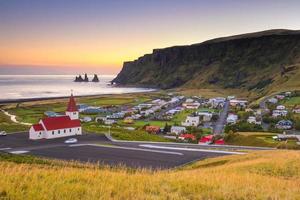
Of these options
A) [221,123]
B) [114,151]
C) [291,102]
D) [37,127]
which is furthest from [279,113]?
[114,151]

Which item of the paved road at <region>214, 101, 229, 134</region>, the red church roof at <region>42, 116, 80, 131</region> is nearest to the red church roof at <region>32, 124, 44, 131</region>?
the red church roof at <region>42, 116, 80, 131</region>

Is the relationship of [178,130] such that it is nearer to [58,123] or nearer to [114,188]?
[58,123]

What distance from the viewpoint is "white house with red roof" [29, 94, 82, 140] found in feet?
136

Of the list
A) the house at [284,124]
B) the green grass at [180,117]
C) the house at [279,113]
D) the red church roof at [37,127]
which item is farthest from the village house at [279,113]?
the red church roof at [37,127]

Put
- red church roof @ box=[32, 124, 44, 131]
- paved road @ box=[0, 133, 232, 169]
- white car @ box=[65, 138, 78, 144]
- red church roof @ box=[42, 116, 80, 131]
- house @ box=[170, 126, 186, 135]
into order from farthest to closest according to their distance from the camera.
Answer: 1. house @ box=[170, 126, 186, 135]
2. red church roof @ box=[42, 116, 80, 131]
3. red church roof @ box=[32, 124, 44, 131]
4. white car @ box=[65, 138, 78, 144]
5. paved road @ box=[0, 133, 232, 169]

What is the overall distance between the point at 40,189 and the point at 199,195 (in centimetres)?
361

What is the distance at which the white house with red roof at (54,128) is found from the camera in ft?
136

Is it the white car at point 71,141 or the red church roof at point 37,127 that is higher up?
the red church roof at point 37,127

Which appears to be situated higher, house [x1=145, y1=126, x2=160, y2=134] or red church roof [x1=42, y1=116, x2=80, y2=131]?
red church roof [x1=42, y1=116, x2=80, y2=131]

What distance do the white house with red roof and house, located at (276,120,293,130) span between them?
4710cm

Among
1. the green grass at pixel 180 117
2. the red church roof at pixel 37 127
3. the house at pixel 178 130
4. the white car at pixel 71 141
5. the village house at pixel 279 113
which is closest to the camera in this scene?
the white car at pixel 71 141

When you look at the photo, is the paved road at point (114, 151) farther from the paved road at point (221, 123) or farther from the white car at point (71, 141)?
the paved road at point (221, 123)

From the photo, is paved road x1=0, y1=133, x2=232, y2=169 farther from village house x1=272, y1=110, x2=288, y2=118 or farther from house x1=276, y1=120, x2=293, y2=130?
village house x1=272, y1=110, x2=288, y2=118

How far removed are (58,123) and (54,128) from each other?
3.11 feet
